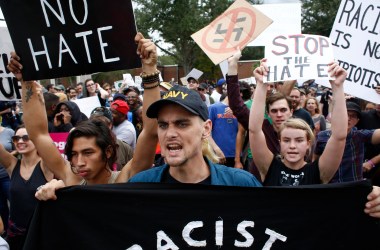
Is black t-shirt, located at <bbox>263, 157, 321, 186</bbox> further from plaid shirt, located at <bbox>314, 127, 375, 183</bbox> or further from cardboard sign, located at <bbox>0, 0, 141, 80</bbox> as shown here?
cardboard sign, located at <bbox>0, 0, 141, 80</bbox>

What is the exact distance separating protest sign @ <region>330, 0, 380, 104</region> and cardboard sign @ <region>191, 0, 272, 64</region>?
2.45 ft

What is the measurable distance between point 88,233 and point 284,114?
2.70 m

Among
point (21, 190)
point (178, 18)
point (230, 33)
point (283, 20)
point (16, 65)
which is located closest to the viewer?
point (16, 65)

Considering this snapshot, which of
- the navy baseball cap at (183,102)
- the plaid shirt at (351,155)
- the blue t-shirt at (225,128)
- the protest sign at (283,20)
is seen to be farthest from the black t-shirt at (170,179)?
the protest sign at (283,20)

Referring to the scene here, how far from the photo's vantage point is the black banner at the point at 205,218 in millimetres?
2668

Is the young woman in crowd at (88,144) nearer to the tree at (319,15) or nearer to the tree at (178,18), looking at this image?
the tree at (178,18)

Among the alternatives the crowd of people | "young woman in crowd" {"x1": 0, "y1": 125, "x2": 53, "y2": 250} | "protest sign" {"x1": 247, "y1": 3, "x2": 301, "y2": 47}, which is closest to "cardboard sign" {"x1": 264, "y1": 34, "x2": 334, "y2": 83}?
the crowd of people

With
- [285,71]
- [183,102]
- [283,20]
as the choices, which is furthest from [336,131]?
[283,20]

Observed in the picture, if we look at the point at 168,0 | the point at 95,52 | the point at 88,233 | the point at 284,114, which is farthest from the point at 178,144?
the point at 168,0

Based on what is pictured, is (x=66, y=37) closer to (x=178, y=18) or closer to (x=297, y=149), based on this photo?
(x=297, y=149)

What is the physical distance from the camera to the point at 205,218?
106 inches

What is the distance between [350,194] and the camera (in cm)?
268

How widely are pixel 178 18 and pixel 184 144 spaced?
4647cm

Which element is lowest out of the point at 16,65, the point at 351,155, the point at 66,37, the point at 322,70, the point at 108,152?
the point at 351,155
